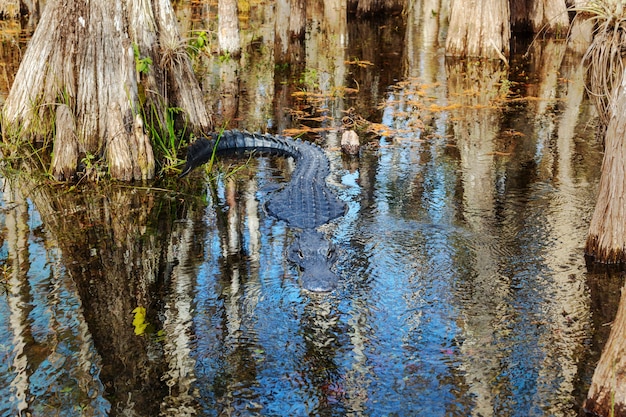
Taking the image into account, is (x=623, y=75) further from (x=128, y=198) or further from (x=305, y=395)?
(x=128, y=198)

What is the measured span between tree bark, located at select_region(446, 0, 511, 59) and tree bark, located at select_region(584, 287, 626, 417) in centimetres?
1112

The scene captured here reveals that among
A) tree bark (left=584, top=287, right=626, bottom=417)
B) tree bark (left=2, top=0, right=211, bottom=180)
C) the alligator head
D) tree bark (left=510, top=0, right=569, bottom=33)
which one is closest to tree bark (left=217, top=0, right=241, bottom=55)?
tree bark (left=2, top=0, right=211, bottom=180)

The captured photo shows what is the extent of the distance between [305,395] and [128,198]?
398 centimetres

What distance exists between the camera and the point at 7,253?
6.63 meters

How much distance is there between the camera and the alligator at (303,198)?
20.5 ft

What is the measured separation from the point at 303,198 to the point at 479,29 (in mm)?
8445

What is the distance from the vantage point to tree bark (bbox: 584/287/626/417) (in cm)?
402

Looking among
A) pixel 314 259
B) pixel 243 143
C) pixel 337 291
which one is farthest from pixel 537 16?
pixel 337 291

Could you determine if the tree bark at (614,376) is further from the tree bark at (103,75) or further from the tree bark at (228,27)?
the tree bark at (228,27)

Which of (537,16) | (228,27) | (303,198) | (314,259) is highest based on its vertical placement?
(537,16)

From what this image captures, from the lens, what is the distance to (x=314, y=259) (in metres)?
6.33

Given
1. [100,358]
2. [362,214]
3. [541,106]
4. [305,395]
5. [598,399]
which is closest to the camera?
[598,399]

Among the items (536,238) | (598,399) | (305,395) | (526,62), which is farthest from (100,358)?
(526,62)

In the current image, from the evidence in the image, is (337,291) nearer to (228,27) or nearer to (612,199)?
(612,199)
